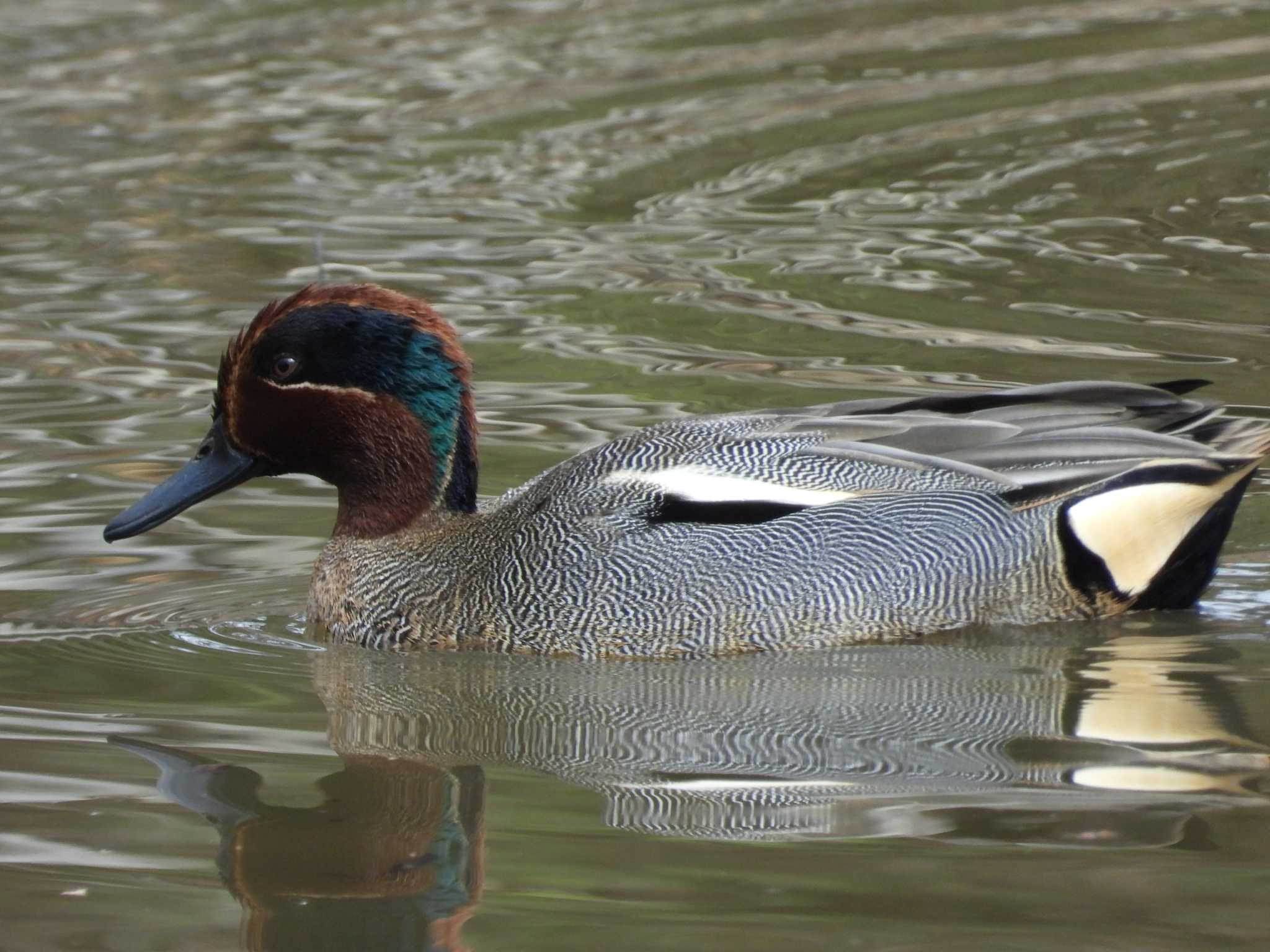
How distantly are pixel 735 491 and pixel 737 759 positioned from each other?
3.82 feet

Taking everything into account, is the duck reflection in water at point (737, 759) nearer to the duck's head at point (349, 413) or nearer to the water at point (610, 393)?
the water at point (610, 393)

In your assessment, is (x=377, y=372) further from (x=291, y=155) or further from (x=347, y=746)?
(x=291, y=155)

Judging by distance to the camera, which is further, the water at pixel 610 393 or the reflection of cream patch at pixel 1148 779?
the reflection of cream patch at pixel 1148 779

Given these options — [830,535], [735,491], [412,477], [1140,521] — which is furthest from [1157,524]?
[412,477]

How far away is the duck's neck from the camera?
20.4 feet

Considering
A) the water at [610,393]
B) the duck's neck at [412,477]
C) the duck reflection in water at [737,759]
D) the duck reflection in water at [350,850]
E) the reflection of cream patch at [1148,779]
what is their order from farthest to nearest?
the duck's neck at [412,477] → the reflection of cream patch at [1148,779] → the duck reflection in water at [737,759] → the water at [610,393] → the duck reflection in water at [350,850]

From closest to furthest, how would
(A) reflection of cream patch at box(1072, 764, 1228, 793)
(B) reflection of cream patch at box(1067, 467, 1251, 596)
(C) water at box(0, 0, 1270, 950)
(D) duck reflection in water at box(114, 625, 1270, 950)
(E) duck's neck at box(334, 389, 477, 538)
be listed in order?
1. (C) water at box(0, 0, 1270, 950)
2. (D) duck reflection in water at box(114, 625, 1270, 950)
3. (A) reflection of cream patch at box(1072, 764, 1228, 793)
4. (B) reflection of cream patch at box(1067, 467, 1251, 596)
5. (E) duck's neck at box(334, 389, 477, 538)

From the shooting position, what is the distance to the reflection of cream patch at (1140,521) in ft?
19.7

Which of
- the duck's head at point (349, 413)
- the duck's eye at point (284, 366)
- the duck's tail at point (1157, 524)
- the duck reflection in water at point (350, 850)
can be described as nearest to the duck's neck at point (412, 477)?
the duck's head at point (349, 413)

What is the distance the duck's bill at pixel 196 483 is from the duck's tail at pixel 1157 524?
2200 millimetres

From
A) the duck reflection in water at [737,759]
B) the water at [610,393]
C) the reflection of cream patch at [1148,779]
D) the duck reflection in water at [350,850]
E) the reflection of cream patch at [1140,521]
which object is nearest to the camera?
the duck reflection in water at [350,850]

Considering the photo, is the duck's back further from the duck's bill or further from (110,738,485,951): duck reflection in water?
(110,738,485,951): duck reflection in water

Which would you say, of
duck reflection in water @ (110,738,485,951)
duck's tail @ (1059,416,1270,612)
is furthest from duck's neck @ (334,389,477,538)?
duck's tail @ (1059,416,1270,612)

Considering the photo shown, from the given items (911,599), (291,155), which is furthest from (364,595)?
(291,155)
